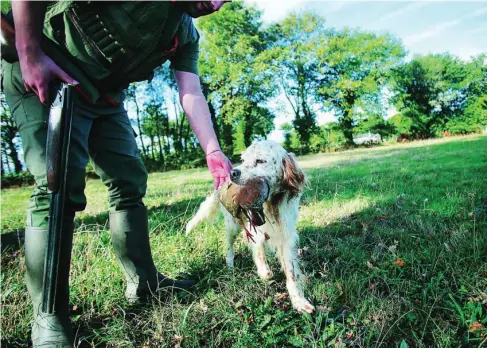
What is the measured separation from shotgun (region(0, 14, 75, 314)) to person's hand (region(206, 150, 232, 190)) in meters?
0.86

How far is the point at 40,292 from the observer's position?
5.76ft

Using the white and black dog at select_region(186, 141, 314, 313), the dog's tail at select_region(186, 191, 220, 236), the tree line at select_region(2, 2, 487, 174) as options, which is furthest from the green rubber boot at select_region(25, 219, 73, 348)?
the tree line at select_region(2, 2, 487, 174)

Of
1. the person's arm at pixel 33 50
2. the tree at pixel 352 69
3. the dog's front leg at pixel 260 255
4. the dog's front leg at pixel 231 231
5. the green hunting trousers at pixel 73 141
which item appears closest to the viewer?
the person's arm at pixel 33 50

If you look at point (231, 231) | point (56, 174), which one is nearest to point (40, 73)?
point (56, 174)

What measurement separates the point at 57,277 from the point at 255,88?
30.7 metres

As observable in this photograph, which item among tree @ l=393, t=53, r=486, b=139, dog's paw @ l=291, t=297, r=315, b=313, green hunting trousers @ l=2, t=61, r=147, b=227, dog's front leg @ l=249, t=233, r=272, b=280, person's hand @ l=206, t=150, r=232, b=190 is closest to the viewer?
green hunting trousers @ l=2, t=61, r=147, b=227

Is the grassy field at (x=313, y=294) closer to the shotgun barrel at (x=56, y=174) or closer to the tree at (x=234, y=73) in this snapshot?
the shotgun barrel at (x=56, y=174)

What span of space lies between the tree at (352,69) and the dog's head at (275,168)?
31.5 m

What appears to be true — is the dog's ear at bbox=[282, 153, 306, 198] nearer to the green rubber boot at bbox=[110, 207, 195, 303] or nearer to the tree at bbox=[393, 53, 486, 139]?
the green rubber boot at bbox=[110, 207, 195, 303]

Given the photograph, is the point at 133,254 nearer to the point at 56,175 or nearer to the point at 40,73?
the point at 56,175

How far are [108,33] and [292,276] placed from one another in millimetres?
1867

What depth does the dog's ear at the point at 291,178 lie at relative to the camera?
104 inches

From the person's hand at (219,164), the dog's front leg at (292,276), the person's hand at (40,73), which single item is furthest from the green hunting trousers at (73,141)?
the dog's front leg at (292,276)

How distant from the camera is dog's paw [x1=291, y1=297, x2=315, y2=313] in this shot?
2033 millimetres
